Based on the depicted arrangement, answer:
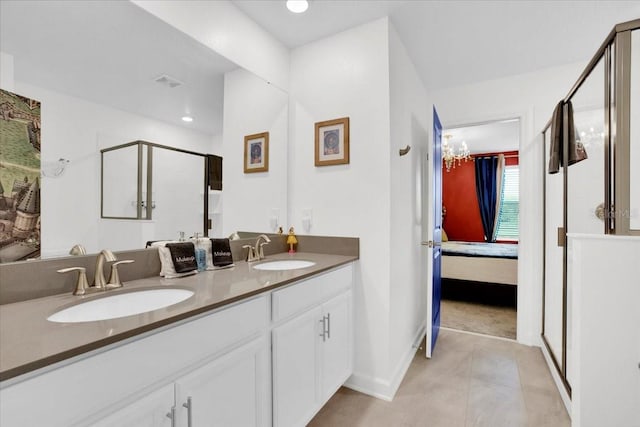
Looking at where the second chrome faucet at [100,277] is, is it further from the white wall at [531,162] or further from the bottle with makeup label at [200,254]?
the white wall at [531,162]

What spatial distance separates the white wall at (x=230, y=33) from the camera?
1.58 m

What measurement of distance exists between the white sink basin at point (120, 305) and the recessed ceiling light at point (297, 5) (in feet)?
5.63

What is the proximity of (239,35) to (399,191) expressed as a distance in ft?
4.81

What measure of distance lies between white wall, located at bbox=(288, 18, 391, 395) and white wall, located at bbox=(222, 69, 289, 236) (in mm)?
176

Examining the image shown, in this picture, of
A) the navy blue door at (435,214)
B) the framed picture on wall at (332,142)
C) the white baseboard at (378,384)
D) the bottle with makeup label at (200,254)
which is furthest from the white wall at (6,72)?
the navy blue door at (435,214)

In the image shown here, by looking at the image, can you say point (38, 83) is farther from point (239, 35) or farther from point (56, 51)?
point (239, 35)

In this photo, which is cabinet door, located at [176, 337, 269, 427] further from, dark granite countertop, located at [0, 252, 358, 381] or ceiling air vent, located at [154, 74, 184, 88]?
ceiling air vent, located at [154, 74, 184, 88]

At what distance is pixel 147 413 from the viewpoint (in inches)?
33.0

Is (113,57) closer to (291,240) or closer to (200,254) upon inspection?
(200,254)

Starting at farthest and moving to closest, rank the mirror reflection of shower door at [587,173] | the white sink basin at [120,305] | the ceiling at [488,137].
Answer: the ceiling at [488,137] → the mirror reflection of shower door at [587,173] → the white sink basin at [120,305]

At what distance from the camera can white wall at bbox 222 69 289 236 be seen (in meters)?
1.96

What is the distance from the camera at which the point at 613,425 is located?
1422 millimetres

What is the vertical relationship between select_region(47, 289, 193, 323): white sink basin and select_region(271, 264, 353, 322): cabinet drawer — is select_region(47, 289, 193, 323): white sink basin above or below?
above

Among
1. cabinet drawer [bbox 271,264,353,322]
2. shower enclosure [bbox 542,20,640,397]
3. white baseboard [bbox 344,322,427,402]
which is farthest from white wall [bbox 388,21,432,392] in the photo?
shower enclosure [bbox 542,20,640,397]
